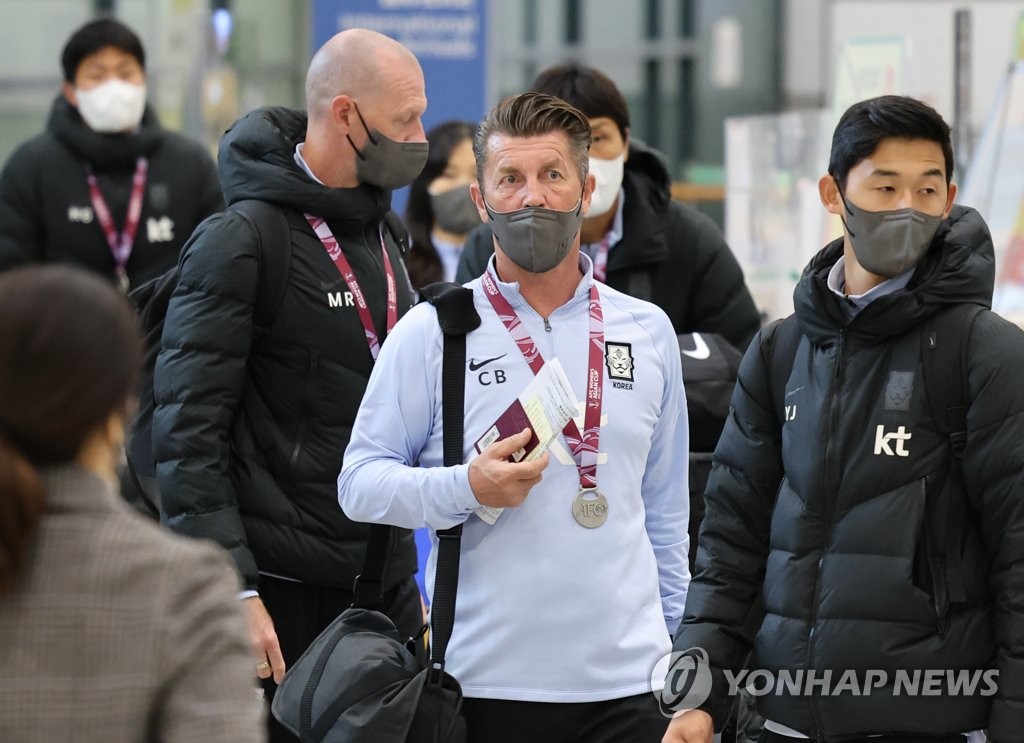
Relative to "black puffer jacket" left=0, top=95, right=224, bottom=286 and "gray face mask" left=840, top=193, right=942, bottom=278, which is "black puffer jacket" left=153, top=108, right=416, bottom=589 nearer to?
"gray face mask" left=840, top=193, right=942, bottom=278

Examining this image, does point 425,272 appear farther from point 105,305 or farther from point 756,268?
point 105,305

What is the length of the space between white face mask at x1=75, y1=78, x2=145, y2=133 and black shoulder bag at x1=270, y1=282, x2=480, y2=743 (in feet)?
12.5

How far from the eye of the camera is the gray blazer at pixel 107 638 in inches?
81.4

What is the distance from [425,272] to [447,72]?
3.17 metres

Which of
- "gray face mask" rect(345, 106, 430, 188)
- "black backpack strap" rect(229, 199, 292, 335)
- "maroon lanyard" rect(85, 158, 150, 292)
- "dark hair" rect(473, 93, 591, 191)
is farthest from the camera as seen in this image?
"maroon lanyard" rect(85, 158, 150, 292)

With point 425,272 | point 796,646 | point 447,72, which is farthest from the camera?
point 447,72

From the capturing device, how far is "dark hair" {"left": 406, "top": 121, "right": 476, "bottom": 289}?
7.35 meters

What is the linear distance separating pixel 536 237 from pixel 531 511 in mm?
581

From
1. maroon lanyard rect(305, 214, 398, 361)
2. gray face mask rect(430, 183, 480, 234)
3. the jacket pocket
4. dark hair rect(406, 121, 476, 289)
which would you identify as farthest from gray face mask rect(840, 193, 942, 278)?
dark hair rect(406, 121, 476, 289)

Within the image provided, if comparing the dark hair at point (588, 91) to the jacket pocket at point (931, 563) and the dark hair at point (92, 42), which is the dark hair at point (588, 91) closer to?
the jacket pocket at point (931, 563)

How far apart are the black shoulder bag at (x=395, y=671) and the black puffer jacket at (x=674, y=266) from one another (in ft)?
4.87

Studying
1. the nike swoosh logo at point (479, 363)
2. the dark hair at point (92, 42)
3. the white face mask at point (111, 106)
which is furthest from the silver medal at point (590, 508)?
the dark hair at point (92, 42)

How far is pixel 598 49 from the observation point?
54.7 ft

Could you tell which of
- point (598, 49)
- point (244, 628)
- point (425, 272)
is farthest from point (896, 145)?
point (598, 49)
